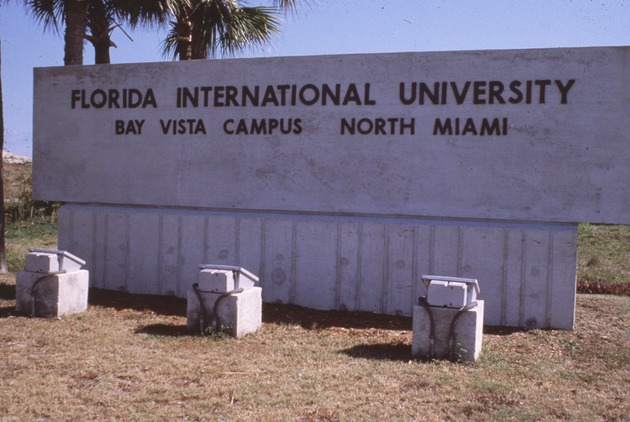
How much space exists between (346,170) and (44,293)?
14.1ft

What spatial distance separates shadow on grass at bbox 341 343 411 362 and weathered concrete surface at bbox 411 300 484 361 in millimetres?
179

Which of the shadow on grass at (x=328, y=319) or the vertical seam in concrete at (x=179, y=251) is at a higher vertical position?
the vertical seam in concrete at (x=179, y=251)

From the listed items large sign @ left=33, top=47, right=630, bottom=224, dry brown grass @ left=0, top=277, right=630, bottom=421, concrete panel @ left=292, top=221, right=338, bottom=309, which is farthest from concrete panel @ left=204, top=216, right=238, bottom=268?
dry brown grass @ left=0, top=277, right=630, bottom=421

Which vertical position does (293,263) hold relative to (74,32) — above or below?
below

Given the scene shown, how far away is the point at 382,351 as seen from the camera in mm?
7094

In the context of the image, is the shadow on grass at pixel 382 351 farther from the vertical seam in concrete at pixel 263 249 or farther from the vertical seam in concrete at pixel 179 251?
the vertical seam in concrete at pixel 179 251

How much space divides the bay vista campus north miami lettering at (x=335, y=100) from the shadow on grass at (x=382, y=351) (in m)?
3.08

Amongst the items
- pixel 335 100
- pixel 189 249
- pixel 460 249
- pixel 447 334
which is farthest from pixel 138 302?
pixel 447 334

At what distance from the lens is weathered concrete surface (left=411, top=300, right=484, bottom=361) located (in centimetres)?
664

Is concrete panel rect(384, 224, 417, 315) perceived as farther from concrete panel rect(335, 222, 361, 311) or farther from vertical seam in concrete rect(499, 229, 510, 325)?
vertical seam in concrete rect(499, 229, 510, 325)

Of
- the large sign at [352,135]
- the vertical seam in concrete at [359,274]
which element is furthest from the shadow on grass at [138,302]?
the vertical seam in concrete at [359,274]

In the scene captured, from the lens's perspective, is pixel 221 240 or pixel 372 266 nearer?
pixel 372 266

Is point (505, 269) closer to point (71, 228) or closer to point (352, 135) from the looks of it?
point (352, 135)

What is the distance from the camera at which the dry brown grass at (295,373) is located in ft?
16.9
